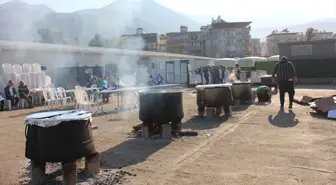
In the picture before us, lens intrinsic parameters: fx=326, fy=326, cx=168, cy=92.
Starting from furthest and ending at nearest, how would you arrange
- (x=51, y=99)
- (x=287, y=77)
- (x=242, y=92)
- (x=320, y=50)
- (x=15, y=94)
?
(x=320, y=50)
(x=15, y=94)
(x=51, y=99)
(x=242, y=92)
(x=287, y=77)

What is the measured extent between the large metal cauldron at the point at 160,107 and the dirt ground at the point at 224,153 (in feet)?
1.62

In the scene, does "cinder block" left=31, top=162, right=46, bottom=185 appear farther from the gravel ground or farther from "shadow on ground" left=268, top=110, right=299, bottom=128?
"shadow on ground" left=268, top=110, right=299, bottom=128

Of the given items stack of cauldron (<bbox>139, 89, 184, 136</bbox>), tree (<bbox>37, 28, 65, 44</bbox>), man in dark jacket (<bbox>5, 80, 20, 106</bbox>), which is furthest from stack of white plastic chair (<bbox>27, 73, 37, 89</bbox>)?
stack of cauldron (<bbox>139, 89, 184, 136</bbox>)

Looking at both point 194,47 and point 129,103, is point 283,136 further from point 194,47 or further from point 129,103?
point 194,47

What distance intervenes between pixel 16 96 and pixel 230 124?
38.2 feet

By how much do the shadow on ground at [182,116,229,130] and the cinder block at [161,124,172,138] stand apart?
126cm

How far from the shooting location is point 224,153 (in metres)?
5.71

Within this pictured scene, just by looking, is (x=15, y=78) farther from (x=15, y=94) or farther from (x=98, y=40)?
(x=98, y=40)

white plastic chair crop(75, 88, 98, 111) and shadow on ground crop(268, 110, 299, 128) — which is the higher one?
white plastic chair crop(75, 88, 98, 111)

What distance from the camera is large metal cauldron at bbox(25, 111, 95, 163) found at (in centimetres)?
433

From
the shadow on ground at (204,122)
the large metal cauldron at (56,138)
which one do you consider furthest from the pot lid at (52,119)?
the shadow on ground at (204,122)

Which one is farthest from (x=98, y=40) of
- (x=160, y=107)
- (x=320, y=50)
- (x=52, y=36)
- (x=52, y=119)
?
(x=52, y=119)

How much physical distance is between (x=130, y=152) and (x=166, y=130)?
118 centimetres

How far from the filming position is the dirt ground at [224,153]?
4.53 meters
